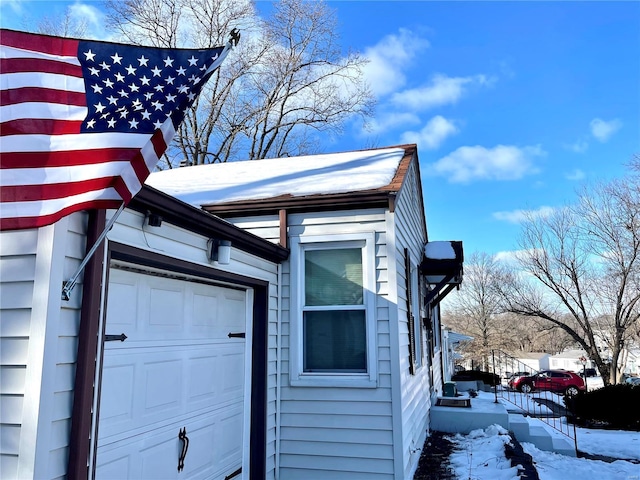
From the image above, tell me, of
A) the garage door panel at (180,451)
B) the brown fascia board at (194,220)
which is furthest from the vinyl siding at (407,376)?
the garage door panel at (180,451)

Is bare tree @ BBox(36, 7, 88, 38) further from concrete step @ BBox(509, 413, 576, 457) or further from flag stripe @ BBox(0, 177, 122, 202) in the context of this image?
concrete step @ BBox(509, 413, 576, 457)

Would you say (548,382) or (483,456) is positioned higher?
(483,456)

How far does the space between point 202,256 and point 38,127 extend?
1748mm

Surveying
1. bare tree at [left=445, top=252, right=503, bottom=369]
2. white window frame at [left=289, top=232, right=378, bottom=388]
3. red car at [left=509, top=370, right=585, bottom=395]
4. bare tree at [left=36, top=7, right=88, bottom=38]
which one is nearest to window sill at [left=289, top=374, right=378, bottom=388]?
white window frame at [left=289, top=232, right=378, bottom=388]

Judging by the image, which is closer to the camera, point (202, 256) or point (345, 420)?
point (202, 256)

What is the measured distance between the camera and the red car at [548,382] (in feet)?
68.6

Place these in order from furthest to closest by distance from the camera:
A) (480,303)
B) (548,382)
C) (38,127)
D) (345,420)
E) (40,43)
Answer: (480,303) → (548,382) → (345,420) → (40,43) → (38,127)

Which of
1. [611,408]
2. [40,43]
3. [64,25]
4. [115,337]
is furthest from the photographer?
[64,25]

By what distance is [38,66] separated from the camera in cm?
238

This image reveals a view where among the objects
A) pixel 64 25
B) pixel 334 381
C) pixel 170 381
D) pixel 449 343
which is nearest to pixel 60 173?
pixel 170 381

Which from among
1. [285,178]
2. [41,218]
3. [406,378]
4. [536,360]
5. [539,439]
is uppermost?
[285,178]

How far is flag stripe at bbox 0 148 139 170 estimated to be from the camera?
231 cm

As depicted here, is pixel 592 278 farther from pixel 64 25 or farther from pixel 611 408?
pixel 64 25

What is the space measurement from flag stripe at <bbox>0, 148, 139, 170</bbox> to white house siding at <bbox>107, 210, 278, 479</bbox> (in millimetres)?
557
